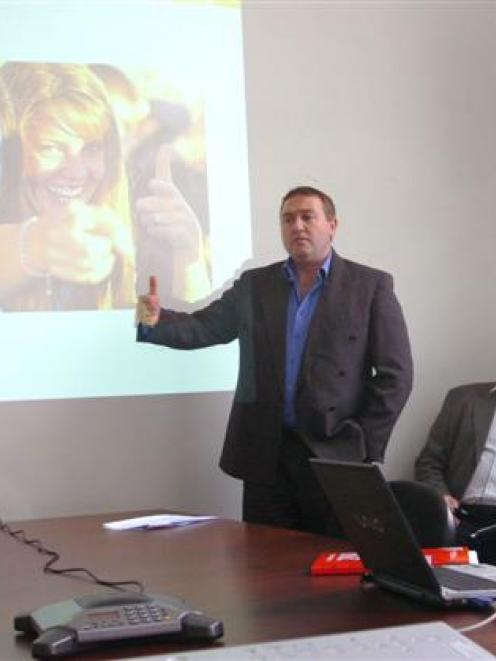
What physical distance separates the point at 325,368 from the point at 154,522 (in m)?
0.87

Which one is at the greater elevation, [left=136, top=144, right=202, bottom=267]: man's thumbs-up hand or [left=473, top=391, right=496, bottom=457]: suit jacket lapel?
[left=136, top=144, right=202, bottom=267]: man's thumbs-up hand

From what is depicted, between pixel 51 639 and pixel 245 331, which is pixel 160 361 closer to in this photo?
pixel 245 331

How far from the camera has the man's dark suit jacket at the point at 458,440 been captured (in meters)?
3.28

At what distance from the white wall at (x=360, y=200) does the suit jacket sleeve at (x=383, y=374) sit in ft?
2.05

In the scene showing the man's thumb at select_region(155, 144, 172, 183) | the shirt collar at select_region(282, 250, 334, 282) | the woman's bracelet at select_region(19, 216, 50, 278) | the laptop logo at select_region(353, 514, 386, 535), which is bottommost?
the laptop logo at select_region(353, 514, 386, 535)

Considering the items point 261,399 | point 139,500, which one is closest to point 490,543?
point 261,399

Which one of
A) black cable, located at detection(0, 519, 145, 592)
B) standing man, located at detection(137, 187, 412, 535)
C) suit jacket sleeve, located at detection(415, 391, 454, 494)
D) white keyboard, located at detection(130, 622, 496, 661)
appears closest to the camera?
white keyboard, located at detection(130, 622, 496, 661)

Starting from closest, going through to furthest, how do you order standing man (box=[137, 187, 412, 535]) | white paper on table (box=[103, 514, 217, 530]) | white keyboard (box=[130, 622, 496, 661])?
white keyboard (box=[130, 622, 496, 661]) < white paper on table (box=[103, 514, 217, 530]) < standing man (box=[137, 187, 412, 535])

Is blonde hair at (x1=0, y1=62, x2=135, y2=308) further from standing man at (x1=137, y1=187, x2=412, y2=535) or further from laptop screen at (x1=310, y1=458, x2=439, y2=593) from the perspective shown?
laptop screen at (x1=310, y1=458, x2=439, y2=593)

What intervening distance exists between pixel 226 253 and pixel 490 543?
1.39 m

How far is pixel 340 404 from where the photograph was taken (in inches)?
115

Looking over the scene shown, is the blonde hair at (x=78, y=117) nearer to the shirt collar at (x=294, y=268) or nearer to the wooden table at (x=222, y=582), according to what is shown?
the shirt collar at (x=294, y=268)

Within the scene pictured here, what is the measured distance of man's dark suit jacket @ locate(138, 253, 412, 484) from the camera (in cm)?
291

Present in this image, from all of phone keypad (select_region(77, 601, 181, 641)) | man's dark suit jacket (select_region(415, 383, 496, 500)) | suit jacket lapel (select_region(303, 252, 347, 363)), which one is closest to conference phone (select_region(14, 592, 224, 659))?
phone keypad (select_region(77, 601, 181, 641))
